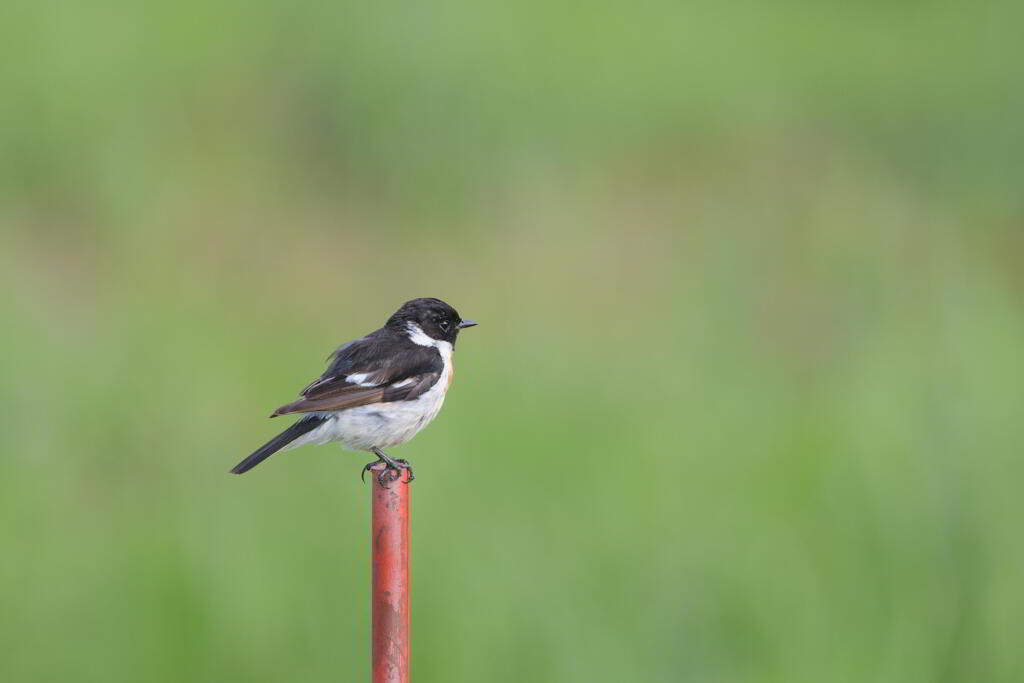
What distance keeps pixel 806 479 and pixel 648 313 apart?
4.52 metres

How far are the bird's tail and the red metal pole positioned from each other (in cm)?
80

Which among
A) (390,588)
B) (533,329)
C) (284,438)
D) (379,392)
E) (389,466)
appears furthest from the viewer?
(533,329)

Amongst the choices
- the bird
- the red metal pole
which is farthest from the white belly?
the red metal pole

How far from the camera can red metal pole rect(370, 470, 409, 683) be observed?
402 cm

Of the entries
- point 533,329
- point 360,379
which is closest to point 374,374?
point 360,379

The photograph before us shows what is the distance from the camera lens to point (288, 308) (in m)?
11.2

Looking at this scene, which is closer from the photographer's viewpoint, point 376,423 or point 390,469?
point 390,469

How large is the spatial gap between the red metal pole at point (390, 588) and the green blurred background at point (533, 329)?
214 centimetres

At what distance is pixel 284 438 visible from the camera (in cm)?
503

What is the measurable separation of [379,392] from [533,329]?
3713 millimetres

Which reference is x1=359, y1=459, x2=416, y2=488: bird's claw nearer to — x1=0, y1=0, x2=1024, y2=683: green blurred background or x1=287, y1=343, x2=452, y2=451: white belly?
x1=287, y1=343, x2=452, y2=451: white belly

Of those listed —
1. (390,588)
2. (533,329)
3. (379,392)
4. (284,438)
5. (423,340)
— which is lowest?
(390,588)

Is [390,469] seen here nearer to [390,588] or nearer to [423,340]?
[423,340]

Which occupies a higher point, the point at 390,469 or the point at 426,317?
the point at 426,317
